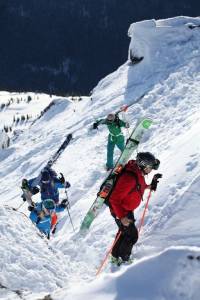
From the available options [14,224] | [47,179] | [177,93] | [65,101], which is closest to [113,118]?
[47,179]

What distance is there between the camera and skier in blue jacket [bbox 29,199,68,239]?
462 inches

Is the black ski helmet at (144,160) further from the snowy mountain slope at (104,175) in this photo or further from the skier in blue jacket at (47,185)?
the skier in blue jacket at (47,185)

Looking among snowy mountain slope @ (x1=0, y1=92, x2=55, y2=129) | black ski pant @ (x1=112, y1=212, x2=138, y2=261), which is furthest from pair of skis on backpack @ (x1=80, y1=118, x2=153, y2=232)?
snowy mountain slope @ (x1=0, y1=92, x2=55, y2=129)

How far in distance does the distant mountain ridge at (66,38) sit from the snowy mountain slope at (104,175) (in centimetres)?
13166

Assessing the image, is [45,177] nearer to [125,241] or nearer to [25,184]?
[25,184]

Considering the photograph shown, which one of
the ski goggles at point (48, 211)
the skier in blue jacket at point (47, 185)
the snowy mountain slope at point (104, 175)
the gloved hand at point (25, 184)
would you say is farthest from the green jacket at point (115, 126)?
the ski goggles at point (48, 211)

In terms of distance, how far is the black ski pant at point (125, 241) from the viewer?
877 cm

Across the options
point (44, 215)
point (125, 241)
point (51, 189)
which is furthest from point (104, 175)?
point (125, 241)

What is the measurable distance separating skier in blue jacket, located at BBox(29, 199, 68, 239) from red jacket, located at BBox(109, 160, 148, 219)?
3.44m

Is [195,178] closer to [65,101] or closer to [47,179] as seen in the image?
[47,179]

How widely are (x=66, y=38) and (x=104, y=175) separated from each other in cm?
16494

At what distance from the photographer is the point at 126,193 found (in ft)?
27.3

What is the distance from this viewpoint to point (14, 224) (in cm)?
924

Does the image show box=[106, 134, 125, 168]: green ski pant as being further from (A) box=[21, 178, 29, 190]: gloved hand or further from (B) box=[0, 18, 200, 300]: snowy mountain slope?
(A) box=[21, 178, 29, 190]: gloved hand
